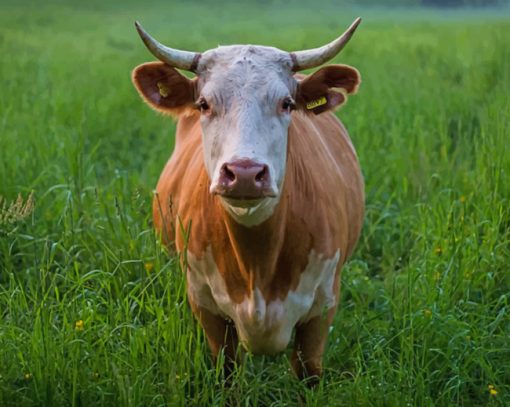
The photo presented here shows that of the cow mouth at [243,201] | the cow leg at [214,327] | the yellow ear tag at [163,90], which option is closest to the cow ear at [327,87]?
the yellow ear tag at [163,90]

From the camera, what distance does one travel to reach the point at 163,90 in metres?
3.99

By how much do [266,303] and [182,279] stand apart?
377mm

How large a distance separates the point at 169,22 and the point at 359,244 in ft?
45.3

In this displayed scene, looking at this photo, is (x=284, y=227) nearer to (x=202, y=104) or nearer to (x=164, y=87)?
(x=202, y=104)

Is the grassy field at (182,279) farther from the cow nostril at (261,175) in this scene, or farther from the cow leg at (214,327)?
the cow nostril at (261,175)

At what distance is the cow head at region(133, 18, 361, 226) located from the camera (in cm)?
329

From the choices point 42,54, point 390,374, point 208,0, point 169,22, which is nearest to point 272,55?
point 390,374

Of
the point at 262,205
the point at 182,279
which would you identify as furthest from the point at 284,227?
the point at 182,279

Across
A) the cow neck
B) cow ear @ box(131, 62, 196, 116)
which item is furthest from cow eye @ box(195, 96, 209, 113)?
the cow neck

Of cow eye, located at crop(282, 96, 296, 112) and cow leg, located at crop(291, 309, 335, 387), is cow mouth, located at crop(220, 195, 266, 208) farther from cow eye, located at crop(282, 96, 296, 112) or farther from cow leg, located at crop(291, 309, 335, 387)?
cow leg, located at crop(291, 309, 335, 387)

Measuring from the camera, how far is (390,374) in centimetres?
379

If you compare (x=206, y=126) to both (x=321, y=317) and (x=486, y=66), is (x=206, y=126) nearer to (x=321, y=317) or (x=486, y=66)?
(x=321, y=317)

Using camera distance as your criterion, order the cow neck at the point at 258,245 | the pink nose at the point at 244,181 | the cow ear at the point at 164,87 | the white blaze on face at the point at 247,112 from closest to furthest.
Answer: the pink nose at the point at 244,181, the white blaze on face at the point at 247,112, the cow neck at the point at 258,245, the cow ear at the point at 164,87

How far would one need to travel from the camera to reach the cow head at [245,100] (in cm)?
329
